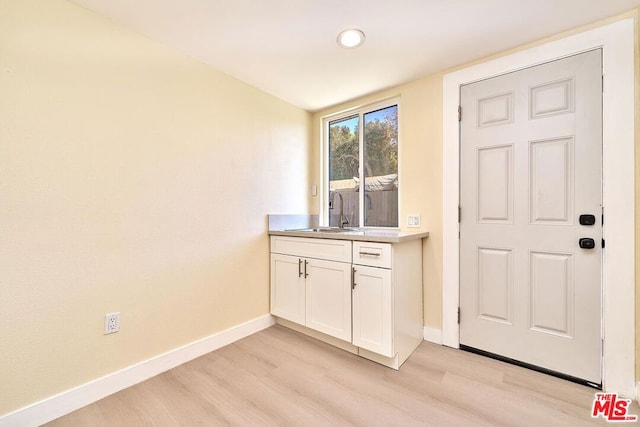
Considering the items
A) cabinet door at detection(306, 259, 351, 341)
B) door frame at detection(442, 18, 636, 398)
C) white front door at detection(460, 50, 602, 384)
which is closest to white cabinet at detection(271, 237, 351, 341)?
cabinet door at detection(306, 259, 351, 341)

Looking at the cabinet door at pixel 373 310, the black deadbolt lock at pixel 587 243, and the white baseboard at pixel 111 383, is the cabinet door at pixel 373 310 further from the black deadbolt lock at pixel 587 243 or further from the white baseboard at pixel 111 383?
the black deadbolt lock at pixel 587 243

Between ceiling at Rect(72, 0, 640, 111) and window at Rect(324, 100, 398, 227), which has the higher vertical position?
ceiling at Rect(72, 0, 640, 111)

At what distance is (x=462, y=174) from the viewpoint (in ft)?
7.00

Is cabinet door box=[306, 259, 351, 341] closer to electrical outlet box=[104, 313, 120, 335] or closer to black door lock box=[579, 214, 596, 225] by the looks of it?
electrical outlet box=[104, 313, 120, 335]

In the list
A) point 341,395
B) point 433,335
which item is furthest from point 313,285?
point 433,335

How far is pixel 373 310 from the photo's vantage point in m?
1.91

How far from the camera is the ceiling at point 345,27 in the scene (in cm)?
154

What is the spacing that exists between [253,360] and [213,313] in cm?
49

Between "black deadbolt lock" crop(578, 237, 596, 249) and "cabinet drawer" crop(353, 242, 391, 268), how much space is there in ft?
3.82

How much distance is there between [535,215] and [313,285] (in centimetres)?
169

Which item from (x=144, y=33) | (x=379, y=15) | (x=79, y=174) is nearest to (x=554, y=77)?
(x=379, y=15)

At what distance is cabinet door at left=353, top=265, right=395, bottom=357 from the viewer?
1841 millimetres

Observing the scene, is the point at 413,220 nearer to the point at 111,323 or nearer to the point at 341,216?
the point at 341,216

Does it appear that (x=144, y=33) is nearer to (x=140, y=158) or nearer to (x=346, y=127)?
(x=140, y=158)
